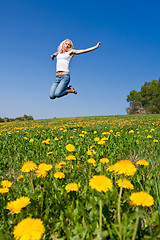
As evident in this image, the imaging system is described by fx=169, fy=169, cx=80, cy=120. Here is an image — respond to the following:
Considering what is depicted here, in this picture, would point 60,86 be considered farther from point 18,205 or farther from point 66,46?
point 18,205

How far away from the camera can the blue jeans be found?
210 inches

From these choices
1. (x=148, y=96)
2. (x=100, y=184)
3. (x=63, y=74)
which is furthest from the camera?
(x=148, y=96)

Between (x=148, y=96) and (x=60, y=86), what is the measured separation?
5639cm

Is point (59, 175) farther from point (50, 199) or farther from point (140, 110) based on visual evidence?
point (140, 110)

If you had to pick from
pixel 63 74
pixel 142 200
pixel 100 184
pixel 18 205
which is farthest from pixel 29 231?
pixel 63 74

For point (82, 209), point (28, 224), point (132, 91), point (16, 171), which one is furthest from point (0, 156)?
point (132, 91)

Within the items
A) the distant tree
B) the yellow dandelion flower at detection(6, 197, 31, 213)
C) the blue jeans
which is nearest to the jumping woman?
the blue jeans

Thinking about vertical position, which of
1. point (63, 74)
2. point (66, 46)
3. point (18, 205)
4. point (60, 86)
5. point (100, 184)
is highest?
point (66, 46)

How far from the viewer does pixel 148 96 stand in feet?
184

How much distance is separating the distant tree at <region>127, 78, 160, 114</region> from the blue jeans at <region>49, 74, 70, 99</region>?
160 ft

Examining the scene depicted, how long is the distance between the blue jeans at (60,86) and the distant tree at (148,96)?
1922 inches

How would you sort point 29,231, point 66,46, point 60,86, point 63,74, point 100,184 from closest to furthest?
point 29,231
point 100,184
point 60,86
point 63,74
point 66,46

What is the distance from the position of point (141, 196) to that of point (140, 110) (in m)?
51.8

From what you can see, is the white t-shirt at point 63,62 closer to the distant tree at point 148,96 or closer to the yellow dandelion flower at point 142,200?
the yellow dandelion flower at point 142,200
